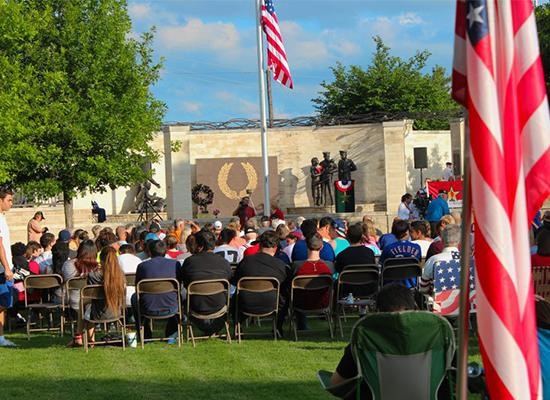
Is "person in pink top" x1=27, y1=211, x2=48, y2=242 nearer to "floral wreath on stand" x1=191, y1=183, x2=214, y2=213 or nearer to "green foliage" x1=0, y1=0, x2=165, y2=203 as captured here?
"green foliage" x1=0, y1=0, x2=165, y2=203

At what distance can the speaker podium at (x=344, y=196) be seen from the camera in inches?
1380

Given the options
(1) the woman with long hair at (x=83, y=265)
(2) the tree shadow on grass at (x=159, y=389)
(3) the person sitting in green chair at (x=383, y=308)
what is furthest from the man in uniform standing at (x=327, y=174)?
(3) the person sitting in green chair at (x=383, y=308)

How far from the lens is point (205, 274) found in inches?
479

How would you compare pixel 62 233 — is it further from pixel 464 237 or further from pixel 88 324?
pixel 464 237

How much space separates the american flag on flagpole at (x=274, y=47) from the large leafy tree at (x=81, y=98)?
6957 millimetres

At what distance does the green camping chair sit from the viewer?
576 centimetres

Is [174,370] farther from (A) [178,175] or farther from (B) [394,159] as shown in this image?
(B) [394,159]

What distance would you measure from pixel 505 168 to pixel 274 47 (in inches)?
854

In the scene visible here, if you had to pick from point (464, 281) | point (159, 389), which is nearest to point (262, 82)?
point (159, 389)

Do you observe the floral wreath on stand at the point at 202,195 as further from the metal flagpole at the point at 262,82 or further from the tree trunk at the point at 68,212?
the metal flagpole at the point at 262,82

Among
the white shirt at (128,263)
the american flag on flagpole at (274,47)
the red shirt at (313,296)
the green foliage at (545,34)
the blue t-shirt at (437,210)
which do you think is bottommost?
the red shirt at (313,296)

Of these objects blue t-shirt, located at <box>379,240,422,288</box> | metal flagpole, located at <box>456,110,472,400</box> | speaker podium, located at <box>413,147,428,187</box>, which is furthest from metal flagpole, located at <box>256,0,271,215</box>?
metal flagpole, located at <box>456,110,472,400</box>

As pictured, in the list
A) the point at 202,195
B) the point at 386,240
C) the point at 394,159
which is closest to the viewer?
the point at 386,240

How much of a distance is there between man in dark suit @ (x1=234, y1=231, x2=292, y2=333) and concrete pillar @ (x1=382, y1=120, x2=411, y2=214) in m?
30.8
